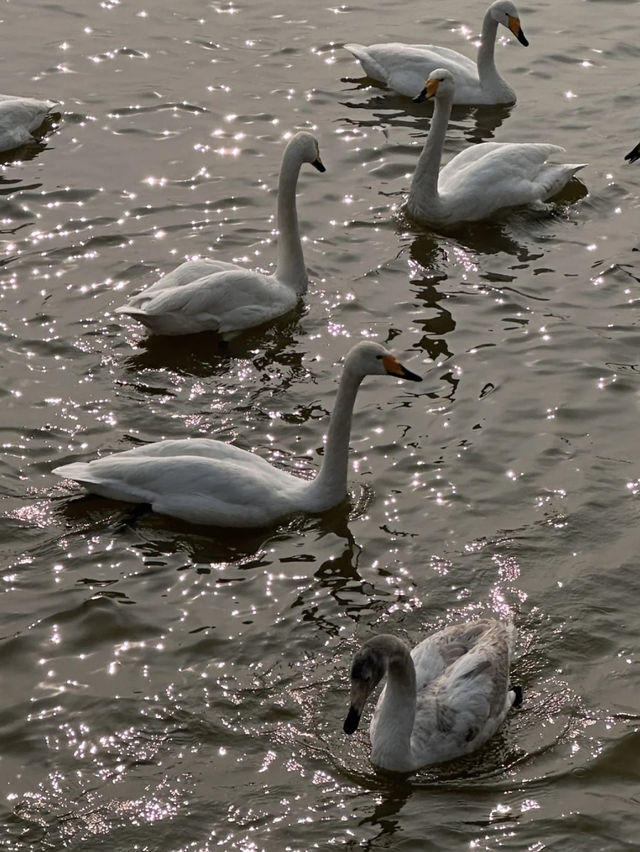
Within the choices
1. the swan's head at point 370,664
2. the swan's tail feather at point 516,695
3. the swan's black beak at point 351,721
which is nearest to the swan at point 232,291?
the swan's tail feather at point 516,695

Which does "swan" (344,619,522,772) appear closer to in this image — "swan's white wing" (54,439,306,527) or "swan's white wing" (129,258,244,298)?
"swan's white wing" (54,439,306,527)

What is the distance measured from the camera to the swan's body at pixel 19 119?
14805 mm

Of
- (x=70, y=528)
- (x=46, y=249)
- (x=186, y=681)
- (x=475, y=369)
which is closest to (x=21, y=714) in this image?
(x=186, y=681)

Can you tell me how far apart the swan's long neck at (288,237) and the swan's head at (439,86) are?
7.17 feet

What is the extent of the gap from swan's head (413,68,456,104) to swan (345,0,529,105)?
2.08 metres

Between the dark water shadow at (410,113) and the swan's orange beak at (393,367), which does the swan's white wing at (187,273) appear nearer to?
the swan's orange beak at (393,367)

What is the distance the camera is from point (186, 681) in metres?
8.33

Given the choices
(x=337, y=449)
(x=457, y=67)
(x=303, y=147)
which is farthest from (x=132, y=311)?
(x=457, y=67)

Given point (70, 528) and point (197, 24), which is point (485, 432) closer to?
point (70, 528)

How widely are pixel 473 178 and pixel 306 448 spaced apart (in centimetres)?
438

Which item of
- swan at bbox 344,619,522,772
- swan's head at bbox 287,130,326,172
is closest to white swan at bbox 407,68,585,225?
swan's head at bbox 287,130,326,172

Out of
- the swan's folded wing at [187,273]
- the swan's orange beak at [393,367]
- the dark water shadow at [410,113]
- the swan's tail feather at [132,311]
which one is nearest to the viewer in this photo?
the swan's orange beak at [393,367]

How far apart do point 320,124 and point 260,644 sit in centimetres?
842

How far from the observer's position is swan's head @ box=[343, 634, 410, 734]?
7438 millimetres
